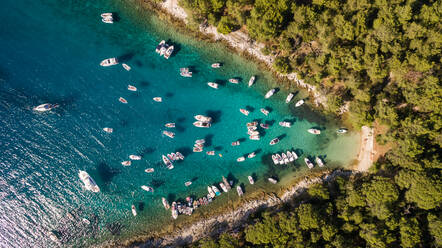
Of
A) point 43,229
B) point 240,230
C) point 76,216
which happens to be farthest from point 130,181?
point 240,230

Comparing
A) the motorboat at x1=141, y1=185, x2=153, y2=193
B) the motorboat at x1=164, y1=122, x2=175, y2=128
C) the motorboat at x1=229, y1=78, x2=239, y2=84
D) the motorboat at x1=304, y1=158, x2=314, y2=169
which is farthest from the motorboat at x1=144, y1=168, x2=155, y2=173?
the motorboat at x1=304, y1=158, x2=314, y2=169

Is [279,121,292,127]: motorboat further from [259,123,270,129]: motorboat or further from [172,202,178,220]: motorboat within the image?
[172,202,178,220]: motorboat

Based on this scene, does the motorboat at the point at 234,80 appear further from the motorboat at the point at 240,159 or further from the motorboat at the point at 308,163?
the motorboat at the point at 308,163

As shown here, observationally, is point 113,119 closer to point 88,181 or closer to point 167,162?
point 88,181

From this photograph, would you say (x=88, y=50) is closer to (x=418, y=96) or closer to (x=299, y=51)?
(x=299, y=51)

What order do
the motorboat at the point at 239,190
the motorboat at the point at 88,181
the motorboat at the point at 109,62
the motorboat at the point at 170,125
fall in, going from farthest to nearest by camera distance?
the motorboat at the point at 88,181 < the motorboat at the point at 239,190 < the motorboat at the point at 170,125 < the motorboat at the point at 109,62

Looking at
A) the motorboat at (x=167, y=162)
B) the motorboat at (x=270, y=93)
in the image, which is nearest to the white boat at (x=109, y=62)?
the motorboat at (x=167, y=162)

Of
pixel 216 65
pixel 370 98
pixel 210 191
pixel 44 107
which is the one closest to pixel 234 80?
pixel 216 65
